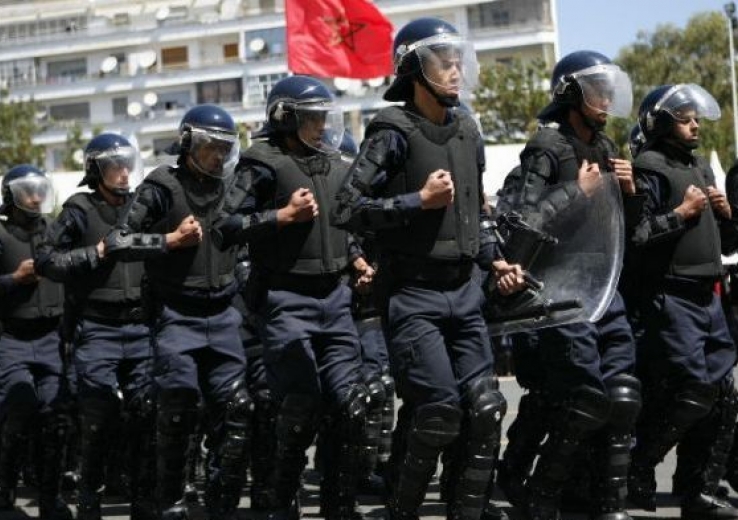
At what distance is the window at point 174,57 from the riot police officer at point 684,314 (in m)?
73.6

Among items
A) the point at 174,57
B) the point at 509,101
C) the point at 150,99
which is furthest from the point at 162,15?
the point at 509,101

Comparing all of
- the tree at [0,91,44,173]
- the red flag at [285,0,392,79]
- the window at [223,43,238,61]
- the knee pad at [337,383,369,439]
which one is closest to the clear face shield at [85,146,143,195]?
the knee pad at [337,383,369,439]

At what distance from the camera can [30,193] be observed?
10828mm

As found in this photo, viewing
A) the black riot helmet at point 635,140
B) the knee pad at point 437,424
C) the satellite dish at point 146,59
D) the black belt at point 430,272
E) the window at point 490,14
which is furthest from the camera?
the satellite dish at point 146,59

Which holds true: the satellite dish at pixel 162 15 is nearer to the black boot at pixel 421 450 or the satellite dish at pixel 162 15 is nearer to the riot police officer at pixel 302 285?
the riot police officer at pixel 302 285

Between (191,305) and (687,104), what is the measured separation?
106 inches

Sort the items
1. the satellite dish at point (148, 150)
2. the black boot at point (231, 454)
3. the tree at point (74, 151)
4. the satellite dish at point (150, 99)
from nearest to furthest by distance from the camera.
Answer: the black boot at point (231, 454) → the tree at point (74, 151) → the satellite dish at point (148, 150) → the satellite dish at point (150, 99)

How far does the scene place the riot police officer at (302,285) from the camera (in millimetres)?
8016

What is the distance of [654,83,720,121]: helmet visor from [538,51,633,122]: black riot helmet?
53cm

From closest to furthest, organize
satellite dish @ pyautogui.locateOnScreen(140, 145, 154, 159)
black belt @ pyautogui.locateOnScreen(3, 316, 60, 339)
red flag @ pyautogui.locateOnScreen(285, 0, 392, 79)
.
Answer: black belt @ pyautogui.locateOnScreen(3, 316, 60, 339)
red flag @ pyautogui.locateOnScreen(285, 0, 392, 79)
satellite dish @ pyautogui.locateOnScreen(140, 145, 154, 159)

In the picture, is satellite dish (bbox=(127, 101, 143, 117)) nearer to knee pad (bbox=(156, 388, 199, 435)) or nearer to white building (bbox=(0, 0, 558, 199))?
white building (bbox=(0, 0, 558, 199))

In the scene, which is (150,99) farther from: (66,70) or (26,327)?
(26,327)

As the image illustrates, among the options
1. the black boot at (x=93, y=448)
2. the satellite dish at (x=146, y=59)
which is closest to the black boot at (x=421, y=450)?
the black boot at (x=93, y=448)

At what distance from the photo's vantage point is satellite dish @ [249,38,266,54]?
255 feet
